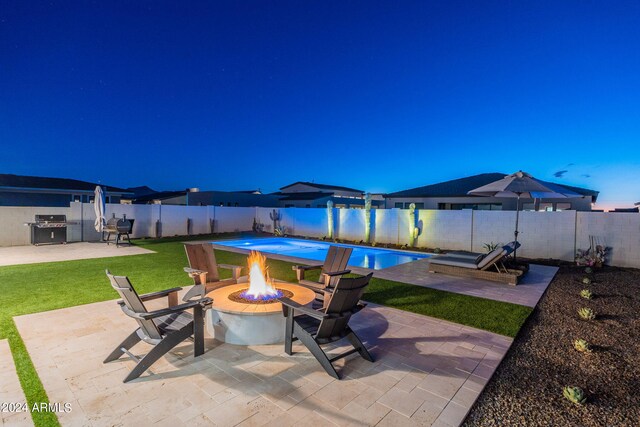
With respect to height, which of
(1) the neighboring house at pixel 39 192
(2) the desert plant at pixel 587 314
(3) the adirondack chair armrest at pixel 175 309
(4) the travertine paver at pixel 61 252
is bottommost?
(4) the travertine paver at pixel 61 252

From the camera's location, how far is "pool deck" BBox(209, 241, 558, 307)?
5922 millimetres

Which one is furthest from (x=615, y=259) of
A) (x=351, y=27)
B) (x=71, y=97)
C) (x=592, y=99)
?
(x=71, y=97)

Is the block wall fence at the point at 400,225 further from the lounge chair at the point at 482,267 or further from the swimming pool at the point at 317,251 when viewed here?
the lounge chair at the point at 482,267

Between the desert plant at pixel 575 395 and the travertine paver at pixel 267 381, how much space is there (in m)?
0.61

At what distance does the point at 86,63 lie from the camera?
1661 cm

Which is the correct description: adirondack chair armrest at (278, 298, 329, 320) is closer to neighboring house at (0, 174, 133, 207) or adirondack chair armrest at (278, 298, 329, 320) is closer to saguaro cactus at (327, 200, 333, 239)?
saguaro cactus at (327, 200, 333, 239)

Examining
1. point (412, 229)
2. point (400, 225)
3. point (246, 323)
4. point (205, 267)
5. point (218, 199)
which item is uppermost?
point (218, 199)

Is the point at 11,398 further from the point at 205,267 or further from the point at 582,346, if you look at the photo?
the point at 582,346

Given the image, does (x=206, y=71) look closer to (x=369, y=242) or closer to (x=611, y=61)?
(x=369, y=242)

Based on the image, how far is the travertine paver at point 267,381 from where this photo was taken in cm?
242

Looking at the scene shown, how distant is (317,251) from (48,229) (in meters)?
11.1

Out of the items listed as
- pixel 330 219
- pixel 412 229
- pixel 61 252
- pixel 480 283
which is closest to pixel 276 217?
pixel 330 219

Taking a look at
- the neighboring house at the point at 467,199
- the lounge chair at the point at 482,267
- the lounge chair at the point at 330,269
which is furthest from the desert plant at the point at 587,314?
the neighboring house at the point at 467,199

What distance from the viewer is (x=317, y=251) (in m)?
13.1
